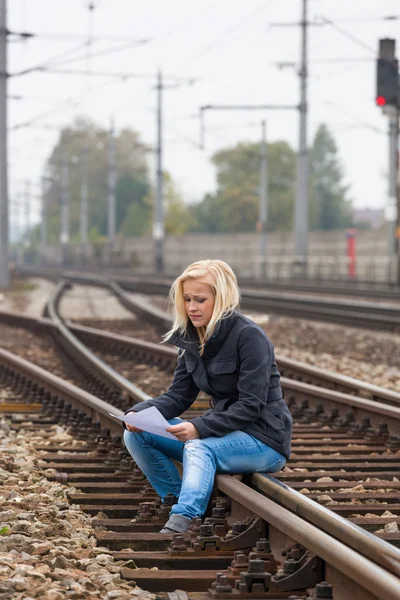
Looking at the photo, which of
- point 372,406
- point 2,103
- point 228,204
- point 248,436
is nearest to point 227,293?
point 248,436

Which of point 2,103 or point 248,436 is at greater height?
point 2,103

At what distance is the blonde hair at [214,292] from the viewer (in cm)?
508

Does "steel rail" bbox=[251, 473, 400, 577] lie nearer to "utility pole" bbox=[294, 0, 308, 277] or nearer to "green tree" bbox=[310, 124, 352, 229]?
"utility pole" bbox=[294, 0, 308, 277]

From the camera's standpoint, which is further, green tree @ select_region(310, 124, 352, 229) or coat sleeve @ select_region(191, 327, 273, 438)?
green tree @ select_region(310, 124, 352, 229)

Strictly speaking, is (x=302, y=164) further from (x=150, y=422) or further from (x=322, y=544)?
(x=322, y=544)

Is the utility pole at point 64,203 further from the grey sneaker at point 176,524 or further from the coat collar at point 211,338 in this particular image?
the grey sneaker at point 176,524

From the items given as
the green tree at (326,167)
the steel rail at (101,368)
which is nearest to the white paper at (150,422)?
the steel rail at (101,368)

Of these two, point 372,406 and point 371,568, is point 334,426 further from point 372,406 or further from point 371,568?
point 371,568

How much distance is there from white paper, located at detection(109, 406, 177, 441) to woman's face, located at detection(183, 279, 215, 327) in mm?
435

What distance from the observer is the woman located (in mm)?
5023

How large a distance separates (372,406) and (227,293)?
2.63 m

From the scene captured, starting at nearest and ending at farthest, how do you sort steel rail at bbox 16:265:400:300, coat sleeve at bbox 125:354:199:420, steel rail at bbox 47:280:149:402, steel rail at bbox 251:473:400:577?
steel rail at bbox 251:473:400:577 < coat sleeve at bbox 125:354:199:420 < steel rail at bbox 47:280:149:402 < steel rail at bbox 16:265:400:300

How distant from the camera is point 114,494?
5.43m

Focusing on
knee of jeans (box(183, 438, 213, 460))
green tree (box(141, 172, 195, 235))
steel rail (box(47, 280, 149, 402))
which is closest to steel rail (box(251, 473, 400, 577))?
knee of jeans (box(183, 438, 213, 460))
